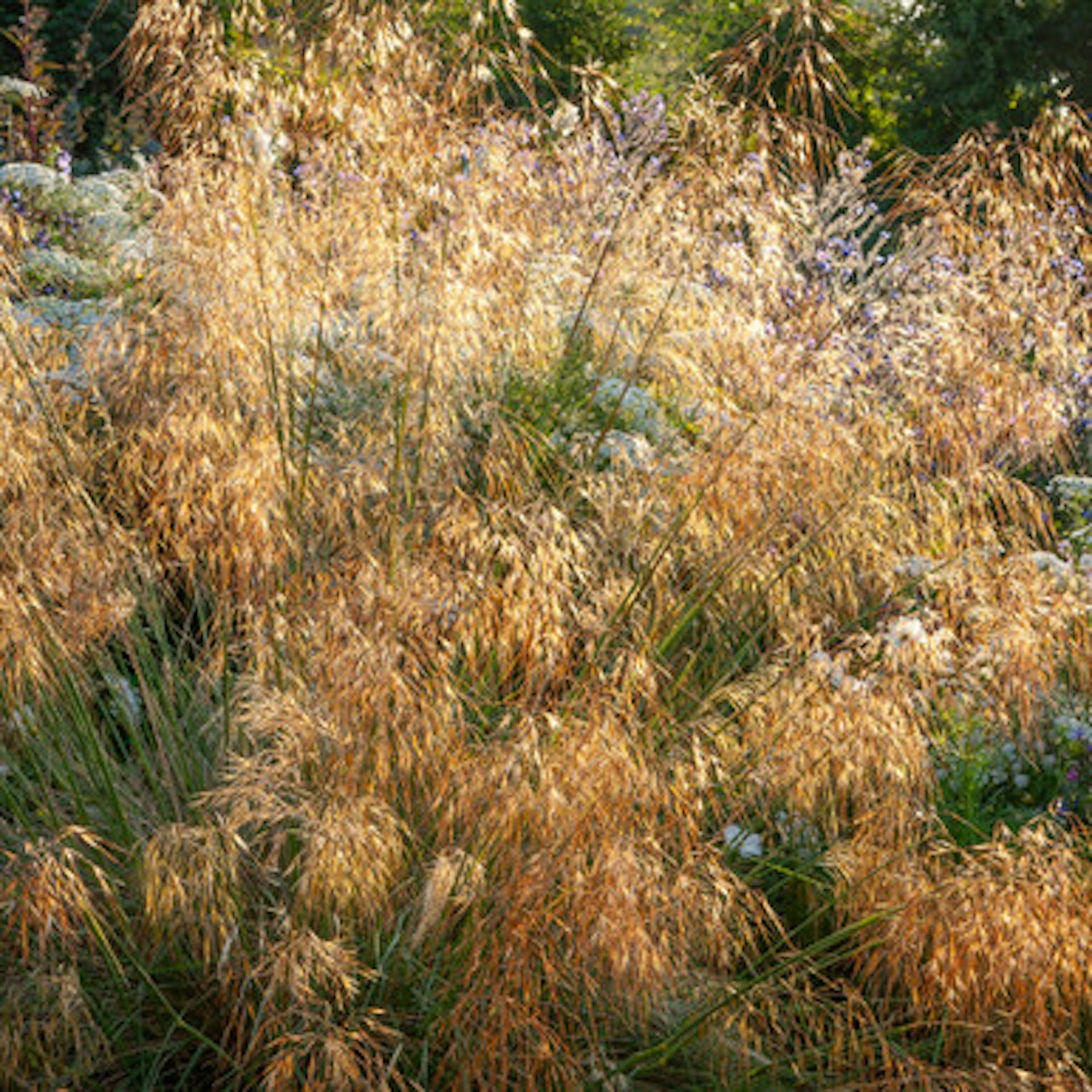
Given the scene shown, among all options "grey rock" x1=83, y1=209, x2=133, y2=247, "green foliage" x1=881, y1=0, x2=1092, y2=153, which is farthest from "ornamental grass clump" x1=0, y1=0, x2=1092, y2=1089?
"green foliage" x1=881, y1=0, x2=1092, y2=153

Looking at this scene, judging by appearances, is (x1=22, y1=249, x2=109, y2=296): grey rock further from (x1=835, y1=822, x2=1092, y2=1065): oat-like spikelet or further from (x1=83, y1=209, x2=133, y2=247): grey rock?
(x1=835, y1=822, x2=1092, y2=1065): oat-like spikelet

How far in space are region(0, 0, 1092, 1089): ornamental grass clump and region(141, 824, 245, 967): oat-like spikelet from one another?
0.06ft

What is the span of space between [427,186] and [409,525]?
0.97 meters

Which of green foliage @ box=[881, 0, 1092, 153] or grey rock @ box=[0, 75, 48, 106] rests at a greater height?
green foliage @ box=[881, 0, 1092, 153]

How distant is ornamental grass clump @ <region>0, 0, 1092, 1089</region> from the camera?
2.37 m

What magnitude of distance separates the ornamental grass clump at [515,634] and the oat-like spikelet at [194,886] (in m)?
0.02

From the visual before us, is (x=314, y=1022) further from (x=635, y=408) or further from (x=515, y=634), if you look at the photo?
(x=635, y=408)

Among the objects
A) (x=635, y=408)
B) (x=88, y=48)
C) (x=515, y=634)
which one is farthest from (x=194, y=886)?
(x=88, y=48)

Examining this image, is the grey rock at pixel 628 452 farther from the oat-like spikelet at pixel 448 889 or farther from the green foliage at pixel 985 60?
the green foliage at pixel 985 60

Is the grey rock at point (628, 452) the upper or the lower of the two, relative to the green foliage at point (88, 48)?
upper

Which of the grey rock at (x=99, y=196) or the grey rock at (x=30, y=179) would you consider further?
the grey rock at (x=99, y=196)

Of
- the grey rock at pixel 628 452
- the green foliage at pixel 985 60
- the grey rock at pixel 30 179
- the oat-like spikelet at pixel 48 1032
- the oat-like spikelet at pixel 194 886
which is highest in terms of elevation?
the green foliage at pixel 985 60

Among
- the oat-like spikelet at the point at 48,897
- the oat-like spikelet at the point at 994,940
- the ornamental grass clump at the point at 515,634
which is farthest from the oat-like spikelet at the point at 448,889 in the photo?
the oat-like spikelet at the point at 994,940

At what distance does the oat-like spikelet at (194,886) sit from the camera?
2299mm
